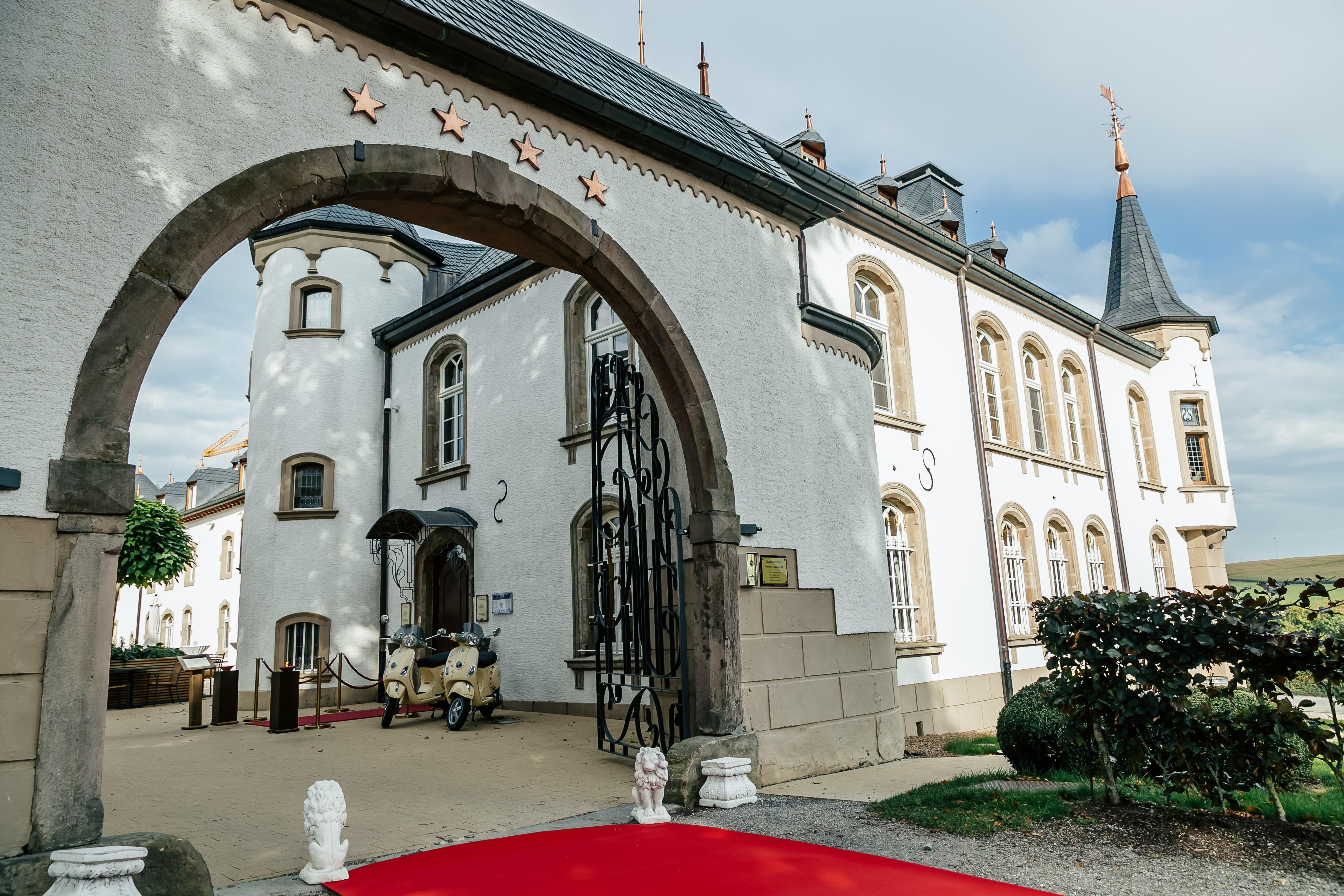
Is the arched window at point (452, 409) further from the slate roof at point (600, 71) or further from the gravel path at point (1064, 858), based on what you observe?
the gravel path at point (1064, 858)

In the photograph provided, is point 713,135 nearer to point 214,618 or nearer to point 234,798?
point 234,798

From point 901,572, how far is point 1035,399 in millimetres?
6514

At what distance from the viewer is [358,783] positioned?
7629 mm

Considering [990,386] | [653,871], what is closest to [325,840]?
[653,871]

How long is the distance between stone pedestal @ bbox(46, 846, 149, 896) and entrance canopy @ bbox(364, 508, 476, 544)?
1007 centimetres

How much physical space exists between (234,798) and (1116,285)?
23.6m

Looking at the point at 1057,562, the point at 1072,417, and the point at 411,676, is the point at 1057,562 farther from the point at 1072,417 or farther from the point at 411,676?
the point at 411,676

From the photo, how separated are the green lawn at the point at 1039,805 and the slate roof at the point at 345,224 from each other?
13894mm

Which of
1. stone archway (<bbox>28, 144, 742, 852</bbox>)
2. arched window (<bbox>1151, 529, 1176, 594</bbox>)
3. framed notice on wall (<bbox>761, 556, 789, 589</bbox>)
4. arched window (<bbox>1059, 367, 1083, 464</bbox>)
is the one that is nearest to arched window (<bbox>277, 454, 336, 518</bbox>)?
stone archway (<bbox>28, 144, 742, 852</bbox>)

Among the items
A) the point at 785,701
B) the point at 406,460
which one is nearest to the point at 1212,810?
the point at 785,701

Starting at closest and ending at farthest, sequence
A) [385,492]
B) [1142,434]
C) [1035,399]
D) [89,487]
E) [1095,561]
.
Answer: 1. [89,487]
2. [385,492]
3. [1035,399]
4. [1095,561]
5. [1142,434]

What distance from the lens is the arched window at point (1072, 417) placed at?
18.5 m

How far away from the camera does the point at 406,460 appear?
16094mm

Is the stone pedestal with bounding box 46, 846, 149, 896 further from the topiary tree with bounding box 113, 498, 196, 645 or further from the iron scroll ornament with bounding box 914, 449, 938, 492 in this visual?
the topiary tree with bounding box 113, 498, 196, 645
